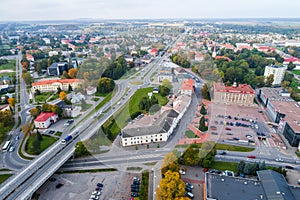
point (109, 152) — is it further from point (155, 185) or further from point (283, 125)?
point (283, 125)

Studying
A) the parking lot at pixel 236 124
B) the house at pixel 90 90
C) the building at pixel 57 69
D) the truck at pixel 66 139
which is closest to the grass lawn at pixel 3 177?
the truck at pixel 66 139

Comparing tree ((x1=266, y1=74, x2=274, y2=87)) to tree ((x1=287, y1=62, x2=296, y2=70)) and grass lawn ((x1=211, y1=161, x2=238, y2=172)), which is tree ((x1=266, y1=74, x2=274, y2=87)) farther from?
grass lawn ((x1=211, y1=161, x2=238, y2=172))

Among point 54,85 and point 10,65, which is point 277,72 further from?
point 10,65

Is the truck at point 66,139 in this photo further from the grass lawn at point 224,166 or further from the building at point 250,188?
the grass lawn at point 224,166

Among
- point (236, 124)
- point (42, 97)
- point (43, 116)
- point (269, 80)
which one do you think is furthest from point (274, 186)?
point (42, 97)

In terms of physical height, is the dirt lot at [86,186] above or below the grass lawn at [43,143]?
below

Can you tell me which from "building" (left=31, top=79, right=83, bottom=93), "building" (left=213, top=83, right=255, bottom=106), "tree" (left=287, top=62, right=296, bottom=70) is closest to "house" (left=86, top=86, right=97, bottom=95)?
"building" (left=31, top=79, right=83, bottom=93)
